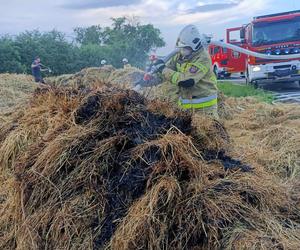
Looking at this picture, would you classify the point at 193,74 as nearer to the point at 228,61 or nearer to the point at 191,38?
the point at 191,38

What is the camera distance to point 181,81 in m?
4.93

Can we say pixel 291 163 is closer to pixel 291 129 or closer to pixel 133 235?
pixel 291 129

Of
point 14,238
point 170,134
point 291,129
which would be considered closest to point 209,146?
point 170,134

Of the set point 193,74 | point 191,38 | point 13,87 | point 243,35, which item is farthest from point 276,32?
point 193,74

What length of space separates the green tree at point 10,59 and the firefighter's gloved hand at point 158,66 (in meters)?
20.5

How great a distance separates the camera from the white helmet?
5008 millimetres

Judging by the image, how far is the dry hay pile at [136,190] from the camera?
2533 mm

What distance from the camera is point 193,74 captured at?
4961 mm

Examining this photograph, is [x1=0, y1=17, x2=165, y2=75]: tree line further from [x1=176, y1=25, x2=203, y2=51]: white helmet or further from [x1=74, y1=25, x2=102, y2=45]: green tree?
[x1=176, y1=25, x2=203, y2=51]: white helmet

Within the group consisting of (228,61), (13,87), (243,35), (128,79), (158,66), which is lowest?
(228,61)

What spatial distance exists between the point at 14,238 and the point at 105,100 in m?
1.26

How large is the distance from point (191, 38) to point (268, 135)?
181 centimetres

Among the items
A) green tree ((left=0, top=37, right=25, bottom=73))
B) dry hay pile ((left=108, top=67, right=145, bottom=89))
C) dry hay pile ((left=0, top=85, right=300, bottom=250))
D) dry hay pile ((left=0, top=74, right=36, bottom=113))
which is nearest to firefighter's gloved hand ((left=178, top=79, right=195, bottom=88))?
dry hay pile ((left=108, top=67, right=145, bottom=89))

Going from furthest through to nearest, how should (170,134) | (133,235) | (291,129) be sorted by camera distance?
(291,129)
(170,134)
(133,235)
